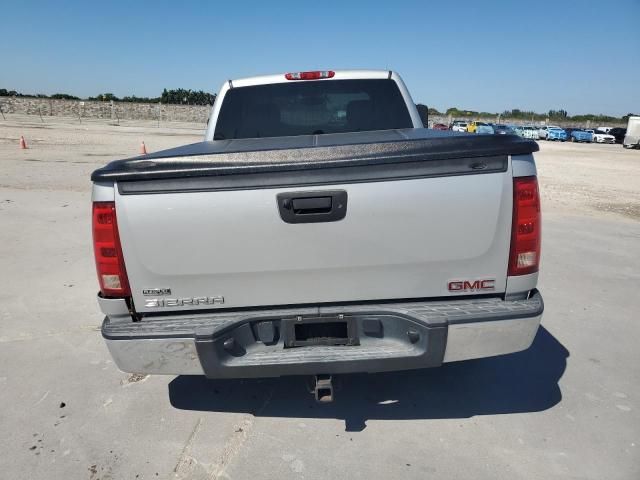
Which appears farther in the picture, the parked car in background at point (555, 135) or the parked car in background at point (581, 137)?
the parked car in background at point (555, 135)

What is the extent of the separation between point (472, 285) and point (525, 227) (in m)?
0.39

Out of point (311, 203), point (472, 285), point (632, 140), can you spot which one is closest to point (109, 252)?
point (311, 203)

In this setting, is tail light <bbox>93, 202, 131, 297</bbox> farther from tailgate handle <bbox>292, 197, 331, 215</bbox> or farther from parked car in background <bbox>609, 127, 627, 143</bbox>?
parked car in background <bbox>609, 127, 627, 143</bbox>

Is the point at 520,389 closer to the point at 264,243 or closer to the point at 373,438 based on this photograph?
the point at 373,438

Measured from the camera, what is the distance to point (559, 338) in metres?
3.73

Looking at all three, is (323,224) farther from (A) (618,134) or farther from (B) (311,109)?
(A) (618,134)

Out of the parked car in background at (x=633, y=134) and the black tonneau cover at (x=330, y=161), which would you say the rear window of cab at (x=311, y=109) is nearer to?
the black tonneau cover at (x=330, y=161)

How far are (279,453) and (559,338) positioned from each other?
8.67ft

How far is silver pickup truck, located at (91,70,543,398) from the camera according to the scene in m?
2.10

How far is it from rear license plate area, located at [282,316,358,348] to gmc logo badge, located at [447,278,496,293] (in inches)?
21.9

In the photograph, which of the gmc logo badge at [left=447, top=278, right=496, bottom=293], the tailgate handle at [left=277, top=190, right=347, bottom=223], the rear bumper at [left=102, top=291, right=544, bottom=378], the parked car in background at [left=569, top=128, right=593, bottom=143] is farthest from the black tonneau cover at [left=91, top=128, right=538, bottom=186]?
the parked car in background at [left=569, top=128, right=593, bottom=143]

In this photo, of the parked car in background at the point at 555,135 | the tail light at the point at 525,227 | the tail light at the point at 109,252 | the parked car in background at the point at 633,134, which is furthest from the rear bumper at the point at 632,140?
the tail light at the point at 109,252

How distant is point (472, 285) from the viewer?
2.27 meters

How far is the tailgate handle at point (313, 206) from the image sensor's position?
6.91 ft
